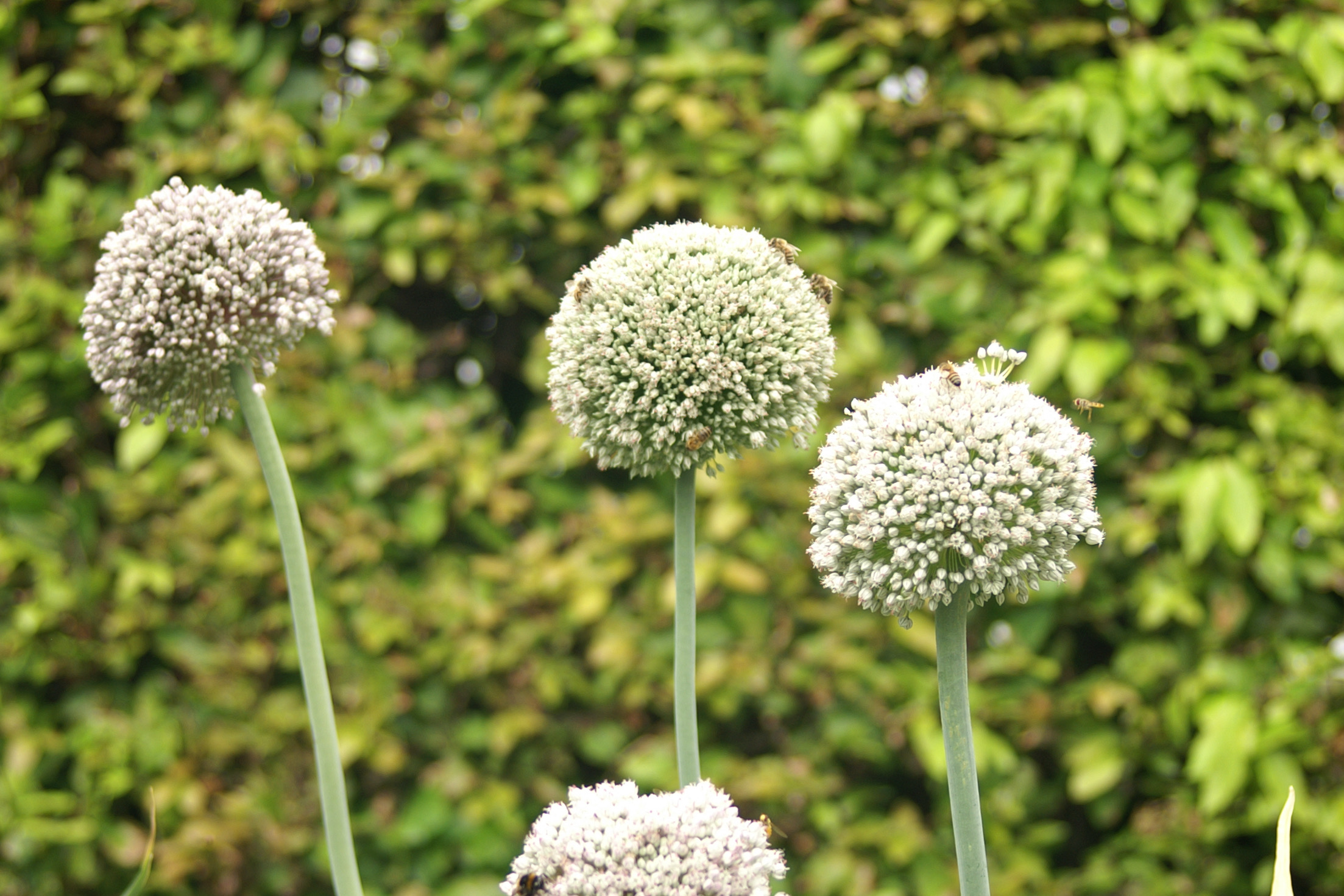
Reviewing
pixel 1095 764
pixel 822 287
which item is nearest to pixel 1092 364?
pixel 1095 764

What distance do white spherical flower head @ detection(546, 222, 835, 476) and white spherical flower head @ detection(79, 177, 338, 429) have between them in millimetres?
301

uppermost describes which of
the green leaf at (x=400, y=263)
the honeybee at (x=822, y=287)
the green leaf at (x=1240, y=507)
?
the green leaf at (x=400, y=263)

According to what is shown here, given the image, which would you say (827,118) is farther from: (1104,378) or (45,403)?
(45,403)

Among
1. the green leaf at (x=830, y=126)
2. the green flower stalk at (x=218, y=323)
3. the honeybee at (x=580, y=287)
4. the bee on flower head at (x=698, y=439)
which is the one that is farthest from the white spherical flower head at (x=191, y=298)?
the green leaf at (x=830, y=126)

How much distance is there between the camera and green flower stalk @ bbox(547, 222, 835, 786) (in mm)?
1160

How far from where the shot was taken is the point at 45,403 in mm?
3039

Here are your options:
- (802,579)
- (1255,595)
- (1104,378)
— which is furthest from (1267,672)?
(802,579)

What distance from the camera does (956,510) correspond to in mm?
950

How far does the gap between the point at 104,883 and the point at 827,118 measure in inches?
112

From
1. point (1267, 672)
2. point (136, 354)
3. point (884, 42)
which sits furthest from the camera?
point (884, 42)

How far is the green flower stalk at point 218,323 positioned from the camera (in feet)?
A: 3.63

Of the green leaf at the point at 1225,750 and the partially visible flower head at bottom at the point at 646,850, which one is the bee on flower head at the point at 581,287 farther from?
the green leaf at the point at 1225,750

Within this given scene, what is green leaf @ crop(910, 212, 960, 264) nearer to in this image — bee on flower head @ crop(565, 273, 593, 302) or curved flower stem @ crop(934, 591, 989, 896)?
bee on flower head @ crop(565, 273, 593, 302)

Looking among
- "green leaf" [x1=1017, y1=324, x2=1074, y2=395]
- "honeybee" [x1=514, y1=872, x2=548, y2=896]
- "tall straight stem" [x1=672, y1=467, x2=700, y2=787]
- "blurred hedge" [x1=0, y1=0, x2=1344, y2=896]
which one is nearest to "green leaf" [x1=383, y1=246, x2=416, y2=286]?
"blurred hedge" [x1=0, y1=0, x2=1344, y2=896]
